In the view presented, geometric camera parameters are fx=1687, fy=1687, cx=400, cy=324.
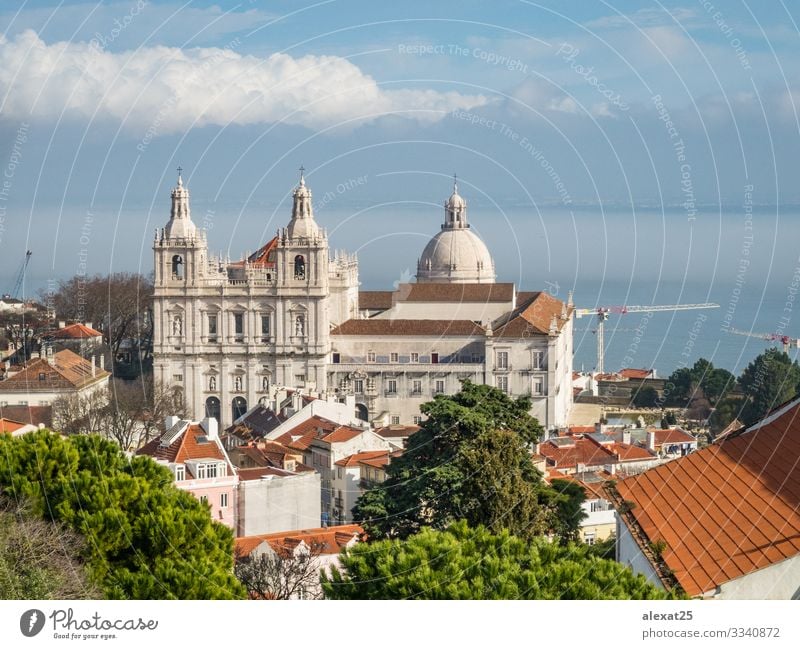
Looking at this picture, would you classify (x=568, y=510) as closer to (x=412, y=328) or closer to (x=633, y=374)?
(x=412, y=328)

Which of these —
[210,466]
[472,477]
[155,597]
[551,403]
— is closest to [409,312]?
[551,403]

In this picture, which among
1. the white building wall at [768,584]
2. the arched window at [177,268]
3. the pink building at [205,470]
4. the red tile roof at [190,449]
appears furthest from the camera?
the arched window at [177,268]

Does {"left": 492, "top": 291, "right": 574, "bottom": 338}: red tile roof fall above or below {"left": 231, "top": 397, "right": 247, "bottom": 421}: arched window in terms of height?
above

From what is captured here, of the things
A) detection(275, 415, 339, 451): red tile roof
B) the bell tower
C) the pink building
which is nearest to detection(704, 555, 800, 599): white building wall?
the pink building

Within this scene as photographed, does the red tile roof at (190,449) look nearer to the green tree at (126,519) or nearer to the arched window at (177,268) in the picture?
the green tree at (126,519)

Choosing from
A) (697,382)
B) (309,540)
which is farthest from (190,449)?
(697,382)

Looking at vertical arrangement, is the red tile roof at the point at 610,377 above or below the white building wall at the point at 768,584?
above

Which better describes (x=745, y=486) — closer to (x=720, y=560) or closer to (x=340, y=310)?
(x=720, y=560)

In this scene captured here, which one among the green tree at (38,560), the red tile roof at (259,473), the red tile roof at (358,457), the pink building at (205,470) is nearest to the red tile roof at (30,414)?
the red tile roof at (358,457)

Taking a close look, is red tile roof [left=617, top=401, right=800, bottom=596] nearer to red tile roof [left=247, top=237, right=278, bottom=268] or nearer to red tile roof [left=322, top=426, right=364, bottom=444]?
red tile roof [left=322, top=426, right=364, bottom=444]
